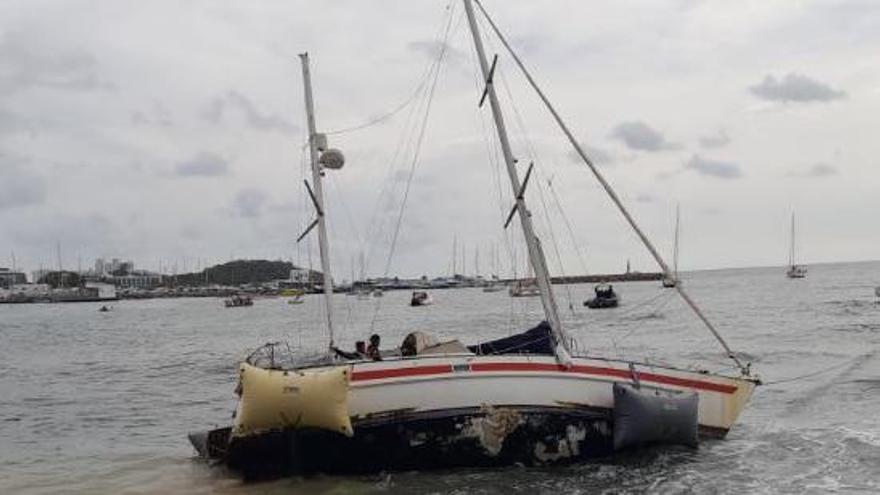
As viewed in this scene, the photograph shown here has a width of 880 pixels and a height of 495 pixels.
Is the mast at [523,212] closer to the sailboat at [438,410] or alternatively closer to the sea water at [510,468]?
the sailboat at [438,410]

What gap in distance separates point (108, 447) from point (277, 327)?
2863 inches

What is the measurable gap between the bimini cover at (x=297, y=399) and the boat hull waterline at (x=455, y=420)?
37 centimetres

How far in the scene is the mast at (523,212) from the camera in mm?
16641

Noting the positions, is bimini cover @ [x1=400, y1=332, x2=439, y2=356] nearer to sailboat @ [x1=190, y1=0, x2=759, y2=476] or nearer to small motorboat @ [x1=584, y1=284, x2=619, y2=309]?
sailboat @ [x1=190, y1=0, x2=759, y2=476]

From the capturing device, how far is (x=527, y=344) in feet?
59.9

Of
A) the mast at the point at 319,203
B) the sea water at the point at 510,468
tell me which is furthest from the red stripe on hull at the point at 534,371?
the mast at the point at 319,203

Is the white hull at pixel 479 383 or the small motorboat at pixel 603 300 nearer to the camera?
the white hull at pixel 479 383

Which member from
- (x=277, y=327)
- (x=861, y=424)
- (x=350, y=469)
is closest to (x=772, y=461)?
(x=861, y=424)

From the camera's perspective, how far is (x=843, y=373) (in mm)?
30922

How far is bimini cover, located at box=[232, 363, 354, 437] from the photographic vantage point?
14.1 metres

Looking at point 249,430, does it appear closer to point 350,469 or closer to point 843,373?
point 350,469

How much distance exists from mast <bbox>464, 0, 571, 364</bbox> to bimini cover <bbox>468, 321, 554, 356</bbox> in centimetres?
73

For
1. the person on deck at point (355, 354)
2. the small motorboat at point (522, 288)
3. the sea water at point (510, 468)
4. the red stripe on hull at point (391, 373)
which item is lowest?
the sea water at point (510, 468)

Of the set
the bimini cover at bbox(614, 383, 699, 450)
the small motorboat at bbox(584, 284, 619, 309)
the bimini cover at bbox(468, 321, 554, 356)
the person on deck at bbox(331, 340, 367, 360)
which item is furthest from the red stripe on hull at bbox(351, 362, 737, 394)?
the small motorboat at bbox(584, 284, 619, 309)
